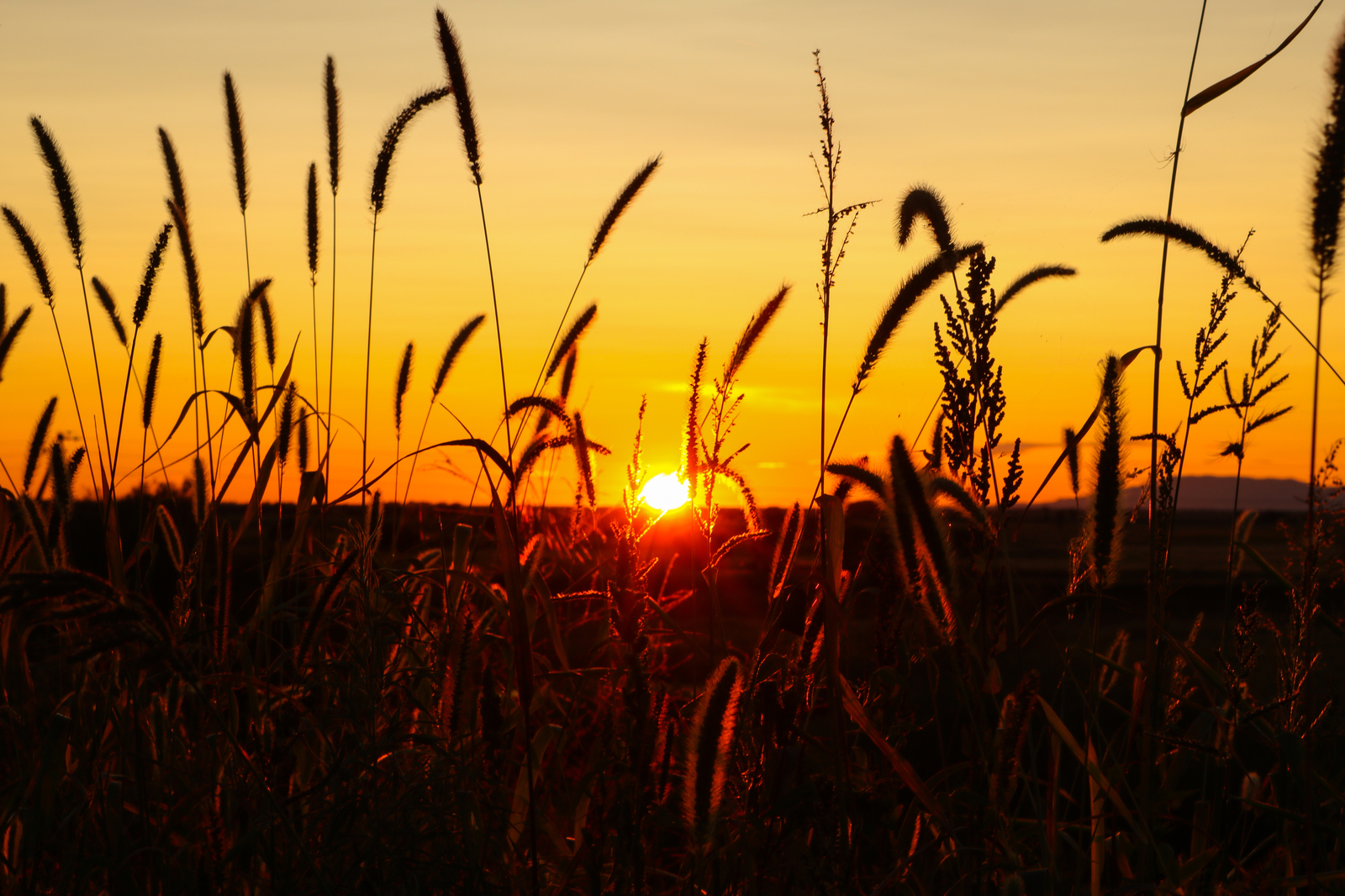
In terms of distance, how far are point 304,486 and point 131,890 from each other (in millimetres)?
1160

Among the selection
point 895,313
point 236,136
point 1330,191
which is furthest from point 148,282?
point 1330,191

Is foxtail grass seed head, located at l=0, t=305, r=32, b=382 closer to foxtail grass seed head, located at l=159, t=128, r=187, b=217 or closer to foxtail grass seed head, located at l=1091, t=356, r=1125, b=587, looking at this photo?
foxtail grass seed head, located at l=159, t=128, r=187, b=217

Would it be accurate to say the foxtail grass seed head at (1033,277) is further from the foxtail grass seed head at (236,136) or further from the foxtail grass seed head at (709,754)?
the foxtail grass seed head at (236,136)

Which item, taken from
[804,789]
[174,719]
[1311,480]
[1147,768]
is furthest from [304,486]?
[1311,480]

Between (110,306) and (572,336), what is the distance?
179 centimetres

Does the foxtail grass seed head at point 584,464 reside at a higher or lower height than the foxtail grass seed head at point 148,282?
lower

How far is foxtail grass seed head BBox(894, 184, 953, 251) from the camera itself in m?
2.47

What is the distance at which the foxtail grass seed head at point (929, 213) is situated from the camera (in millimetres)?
2475

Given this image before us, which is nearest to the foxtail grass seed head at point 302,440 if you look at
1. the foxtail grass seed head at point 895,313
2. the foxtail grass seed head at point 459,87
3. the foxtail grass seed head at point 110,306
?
the foxtail grass seed head at point 110,306

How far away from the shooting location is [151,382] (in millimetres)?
3557

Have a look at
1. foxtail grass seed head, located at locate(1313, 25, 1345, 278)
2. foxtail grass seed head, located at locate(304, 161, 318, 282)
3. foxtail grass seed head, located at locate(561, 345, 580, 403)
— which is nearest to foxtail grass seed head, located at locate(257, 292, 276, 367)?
foxtail grass seed head, located at locate(304, 161, 318, 282)

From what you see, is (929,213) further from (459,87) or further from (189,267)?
(189,267)

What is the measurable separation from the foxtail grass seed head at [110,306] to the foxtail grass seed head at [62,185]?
28 centimetres

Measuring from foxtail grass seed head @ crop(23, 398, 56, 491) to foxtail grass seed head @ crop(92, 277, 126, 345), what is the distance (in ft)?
1.14
